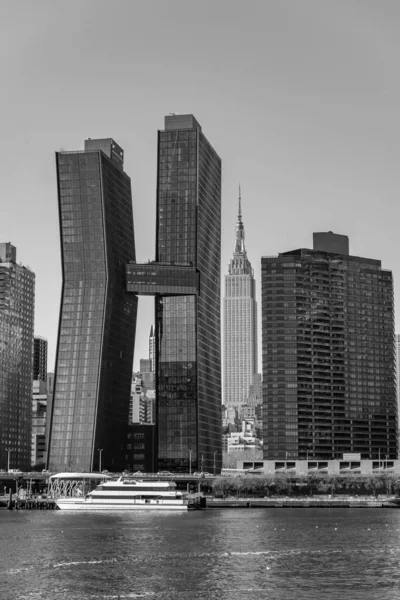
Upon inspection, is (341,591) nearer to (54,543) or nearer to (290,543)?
(290,543)

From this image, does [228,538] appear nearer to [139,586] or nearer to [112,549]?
[112,549]

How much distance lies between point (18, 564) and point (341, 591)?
4837 centimetres

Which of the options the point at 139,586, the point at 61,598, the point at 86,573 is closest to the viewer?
the point at 61,598

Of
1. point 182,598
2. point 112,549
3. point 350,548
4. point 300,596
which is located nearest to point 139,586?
point 182,598

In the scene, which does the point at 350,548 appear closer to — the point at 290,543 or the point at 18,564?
the point at 290,543

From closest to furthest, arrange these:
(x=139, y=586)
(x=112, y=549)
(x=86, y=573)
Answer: (x=139, y=586) → (x=86, y=573) → (x=112, y=549)

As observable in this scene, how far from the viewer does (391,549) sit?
590ft

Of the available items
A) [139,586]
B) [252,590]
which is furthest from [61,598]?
[252,590]

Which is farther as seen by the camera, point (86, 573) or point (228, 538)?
point (228, 538)

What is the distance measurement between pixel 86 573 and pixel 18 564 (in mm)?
14654

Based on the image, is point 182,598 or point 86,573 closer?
point 182,598

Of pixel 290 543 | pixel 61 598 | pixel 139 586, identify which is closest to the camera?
pixel 61 598

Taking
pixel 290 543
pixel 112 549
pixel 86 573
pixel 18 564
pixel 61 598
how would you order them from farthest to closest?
1. pixel 290 543
2. pixel 112 549
3. pixel 18 564
4. pixel 86 573
5. pixel 61 598

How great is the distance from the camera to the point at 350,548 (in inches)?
7092
